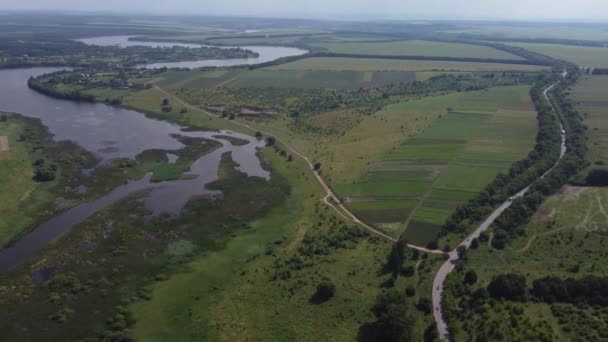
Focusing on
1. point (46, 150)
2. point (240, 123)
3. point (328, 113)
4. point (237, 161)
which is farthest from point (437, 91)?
point (46, 150)

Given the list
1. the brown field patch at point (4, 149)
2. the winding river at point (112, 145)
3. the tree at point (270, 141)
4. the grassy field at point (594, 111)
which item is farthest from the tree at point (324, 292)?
the brown field patch at point (4, 149)

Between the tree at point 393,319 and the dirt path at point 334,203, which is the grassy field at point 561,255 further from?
the dirt path at point 334,203

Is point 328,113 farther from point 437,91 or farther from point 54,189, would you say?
point 54,189

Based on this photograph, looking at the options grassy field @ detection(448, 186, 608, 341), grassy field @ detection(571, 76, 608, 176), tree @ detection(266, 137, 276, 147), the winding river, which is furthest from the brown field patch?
grassy field @ detection(571, 76, 608, 176)

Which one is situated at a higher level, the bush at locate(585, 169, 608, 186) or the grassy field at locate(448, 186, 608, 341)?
the bush at locate(585, 169, 608, 186)

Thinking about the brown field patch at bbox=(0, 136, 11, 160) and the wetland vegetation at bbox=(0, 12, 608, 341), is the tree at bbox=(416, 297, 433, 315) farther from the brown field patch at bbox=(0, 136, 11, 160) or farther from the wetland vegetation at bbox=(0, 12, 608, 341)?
the brown field patch at bbox=(0, 136, 11, 160)

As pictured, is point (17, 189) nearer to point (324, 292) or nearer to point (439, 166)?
point (324, 292)
